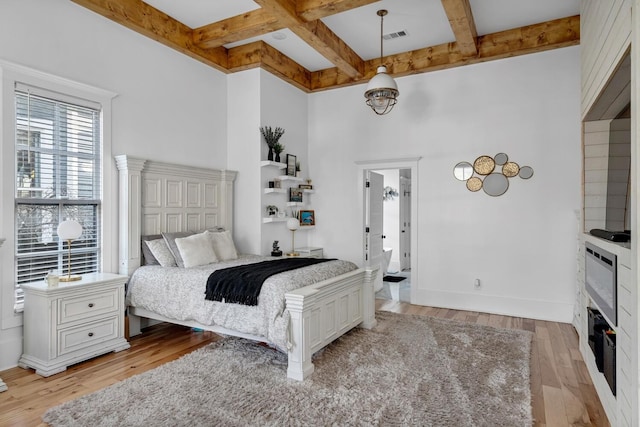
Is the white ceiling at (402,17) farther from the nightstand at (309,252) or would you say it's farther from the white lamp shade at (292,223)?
the nightstand at (309,252)

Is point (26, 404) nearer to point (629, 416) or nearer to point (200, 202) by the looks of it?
point (200, 202)

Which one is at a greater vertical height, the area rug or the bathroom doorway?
the bathroom doorway

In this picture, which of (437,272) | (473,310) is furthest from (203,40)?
(473,310)

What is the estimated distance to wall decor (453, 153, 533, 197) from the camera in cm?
472

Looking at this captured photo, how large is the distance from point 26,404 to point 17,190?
1.67 meters

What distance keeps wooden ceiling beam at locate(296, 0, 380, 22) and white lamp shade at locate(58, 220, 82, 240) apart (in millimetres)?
2858

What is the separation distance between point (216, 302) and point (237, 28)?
2938mm

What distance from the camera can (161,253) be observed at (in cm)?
392

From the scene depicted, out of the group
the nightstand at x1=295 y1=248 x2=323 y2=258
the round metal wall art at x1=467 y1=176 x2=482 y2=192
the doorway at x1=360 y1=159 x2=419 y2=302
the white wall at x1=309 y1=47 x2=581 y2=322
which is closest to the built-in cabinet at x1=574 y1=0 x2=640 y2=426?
the white wall at x1=309 y1=47 x2=581 y2=322

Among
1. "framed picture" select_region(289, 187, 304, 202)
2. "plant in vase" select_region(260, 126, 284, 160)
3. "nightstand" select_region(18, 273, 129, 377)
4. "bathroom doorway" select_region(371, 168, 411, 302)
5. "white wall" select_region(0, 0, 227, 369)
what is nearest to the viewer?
"nightstand" select_region(18, 273, 129, 377)

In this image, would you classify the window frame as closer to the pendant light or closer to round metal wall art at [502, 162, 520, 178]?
the pendant light

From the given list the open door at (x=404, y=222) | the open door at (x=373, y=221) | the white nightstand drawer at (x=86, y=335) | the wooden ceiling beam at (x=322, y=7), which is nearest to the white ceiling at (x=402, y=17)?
the wooden ceiling beam at (x=322, y=7)

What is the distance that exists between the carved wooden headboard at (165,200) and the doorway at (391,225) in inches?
81.4

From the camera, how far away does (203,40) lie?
453cm
